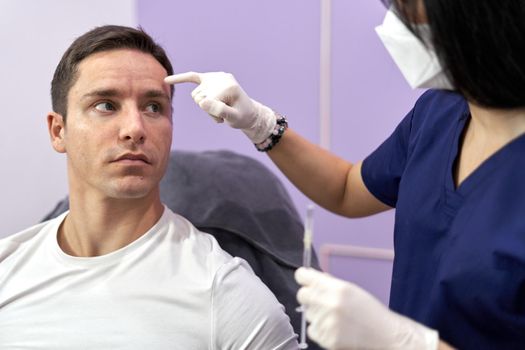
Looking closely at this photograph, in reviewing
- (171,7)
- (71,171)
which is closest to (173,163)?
(71,171)

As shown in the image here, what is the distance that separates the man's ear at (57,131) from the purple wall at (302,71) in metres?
0.97

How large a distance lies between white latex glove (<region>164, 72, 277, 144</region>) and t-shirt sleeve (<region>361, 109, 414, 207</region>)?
0.80 feet

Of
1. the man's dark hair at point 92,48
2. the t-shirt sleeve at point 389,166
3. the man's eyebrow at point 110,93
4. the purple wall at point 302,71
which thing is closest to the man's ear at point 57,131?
the man's dark hair at point 92,48

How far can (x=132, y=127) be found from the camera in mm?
1330

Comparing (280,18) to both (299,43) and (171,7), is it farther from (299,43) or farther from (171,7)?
(171,7)

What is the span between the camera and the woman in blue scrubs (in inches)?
35.1

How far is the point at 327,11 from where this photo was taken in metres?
2.09

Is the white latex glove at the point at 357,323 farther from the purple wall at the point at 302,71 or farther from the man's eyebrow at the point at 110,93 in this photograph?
the purple wall at the point at 302,71

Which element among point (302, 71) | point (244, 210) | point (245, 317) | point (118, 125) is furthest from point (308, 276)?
point (302, 71)

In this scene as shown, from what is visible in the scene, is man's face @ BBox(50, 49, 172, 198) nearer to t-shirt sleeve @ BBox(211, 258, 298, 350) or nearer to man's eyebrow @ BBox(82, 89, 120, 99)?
man's eyebrow @ BBox(82, 89, 120, 99)

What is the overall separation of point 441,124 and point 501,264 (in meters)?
0.35

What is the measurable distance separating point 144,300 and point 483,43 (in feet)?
2.77

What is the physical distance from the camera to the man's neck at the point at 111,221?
1.41 metres

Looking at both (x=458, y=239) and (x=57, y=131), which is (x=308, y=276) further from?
(x=57, y=131)
